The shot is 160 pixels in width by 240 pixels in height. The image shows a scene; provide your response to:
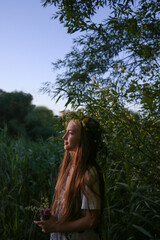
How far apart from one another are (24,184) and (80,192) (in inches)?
83.7

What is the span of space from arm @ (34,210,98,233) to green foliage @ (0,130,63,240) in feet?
3.18

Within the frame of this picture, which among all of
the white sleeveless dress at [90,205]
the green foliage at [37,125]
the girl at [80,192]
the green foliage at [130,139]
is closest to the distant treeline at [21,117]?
the green foliage at [37,125]

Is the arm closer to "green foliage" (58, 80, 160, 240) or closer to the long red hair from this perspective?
the long red hair

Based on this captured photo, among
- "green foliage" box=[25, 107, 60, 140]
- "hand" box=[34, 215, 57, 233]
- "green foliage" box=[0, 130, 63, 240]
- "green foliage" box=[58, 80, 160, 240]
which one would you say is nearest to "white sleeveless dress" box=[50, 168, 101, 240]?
"hand" box=[34, 215, 57, 233]

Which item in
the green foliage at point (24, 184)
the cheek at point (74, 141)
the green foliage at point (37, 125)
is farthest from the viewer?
the green foliage at point (37, 125)

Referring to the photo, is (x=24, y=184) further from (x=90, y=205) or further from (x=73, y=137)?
(x=90, y=205)

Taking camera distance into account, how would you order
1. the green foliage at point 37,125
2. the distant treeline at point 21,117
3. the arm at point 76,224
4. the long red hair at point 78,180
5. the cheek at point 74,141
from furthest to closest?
the distant treeline at point 21,117 < the green foliage at point 37,125 < the cheek at point 74,141 < the long red hair at point 78,180 < the arm at point 76,224

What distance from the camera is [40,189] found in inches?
136

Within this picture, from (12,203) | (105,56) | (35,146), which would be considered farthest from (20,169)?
(105,56)

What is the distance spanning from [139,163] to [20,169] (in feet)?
6.94

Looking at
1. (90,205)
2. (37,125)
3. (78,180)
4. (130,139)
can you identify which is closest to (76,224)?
(90,205)

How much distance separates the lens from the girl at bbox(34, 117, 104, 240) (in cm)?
139

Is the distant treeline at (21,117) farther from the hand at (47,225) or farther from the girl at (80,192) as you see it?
the hand at (47,225)

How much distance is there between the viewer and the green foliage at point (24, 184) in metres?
2.76
